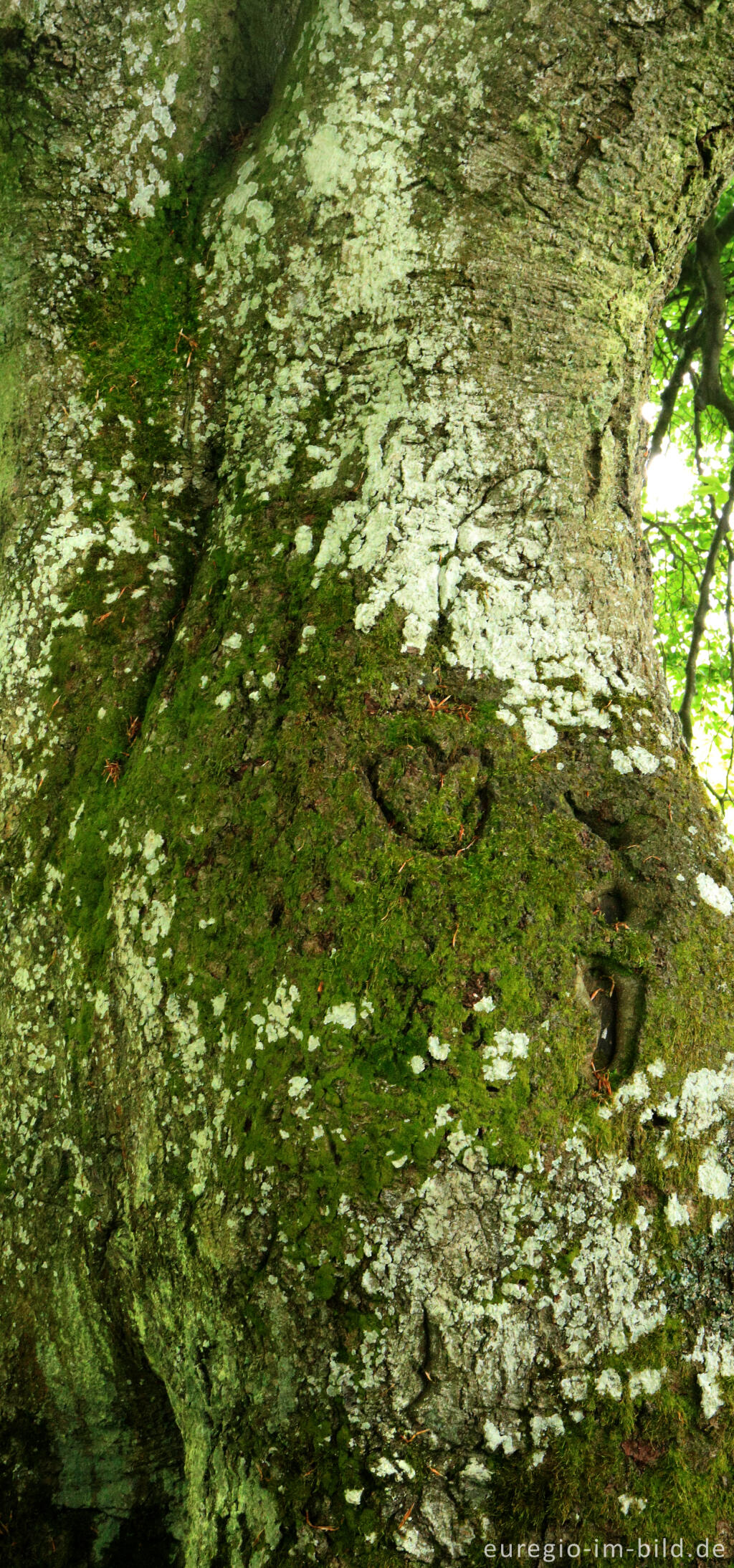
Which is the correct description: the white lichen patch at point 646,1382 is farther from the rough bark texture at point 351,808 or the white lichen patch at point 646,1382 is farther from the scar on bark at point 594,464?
the scar on bark at point 594,464

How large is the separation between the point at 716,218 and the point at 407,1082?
205 inches

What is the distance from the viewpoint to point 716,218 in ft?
17.3

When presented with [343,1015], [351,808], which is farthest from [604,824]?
[343,1015]

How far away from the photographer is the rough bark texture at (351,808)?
169 cm

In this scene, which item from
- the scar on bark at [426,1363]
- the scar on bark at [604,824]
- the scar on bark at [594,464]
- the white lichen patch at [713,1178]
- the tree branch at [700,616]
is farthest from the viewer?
the tree branch at [700,616]

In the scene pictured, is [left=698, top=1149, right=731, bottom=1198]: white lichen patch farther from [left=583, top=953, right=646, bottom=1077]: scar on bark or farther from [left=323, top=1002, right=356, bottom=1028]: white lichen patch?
[left=323, top=1002, right=356, bottom=1028]: white lichen patch

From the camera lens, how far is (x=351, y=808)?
6.37 feet

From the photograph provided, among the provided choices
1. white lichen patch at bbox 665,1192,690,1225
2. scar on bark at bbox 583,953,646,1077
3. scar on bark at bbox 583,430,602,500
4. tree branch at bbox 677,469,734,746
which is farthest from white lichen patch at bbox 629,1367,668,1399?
tree branch at bbox 677,469,734,746

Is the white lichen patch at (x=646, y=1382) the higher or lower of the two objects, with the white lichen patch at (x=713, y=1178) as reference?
lower

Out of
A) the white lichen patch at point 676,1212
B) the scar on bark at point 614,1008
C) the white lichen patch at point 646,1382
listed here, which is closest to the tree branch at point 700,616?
the scar on bark at point 614,1008

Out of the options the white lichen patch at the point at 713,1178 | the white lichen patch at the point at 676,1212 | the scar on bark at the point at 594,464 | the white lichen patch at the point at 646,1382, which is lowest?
the white lichen patch at the point at 646,1382

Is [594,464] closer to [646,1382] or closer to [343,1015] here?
[343,1015]

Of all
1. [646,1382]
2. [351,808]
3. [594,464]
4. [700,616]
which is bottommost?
[646,1382]

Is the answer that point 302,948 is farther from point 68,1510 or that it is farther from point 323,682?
point 68,1510
